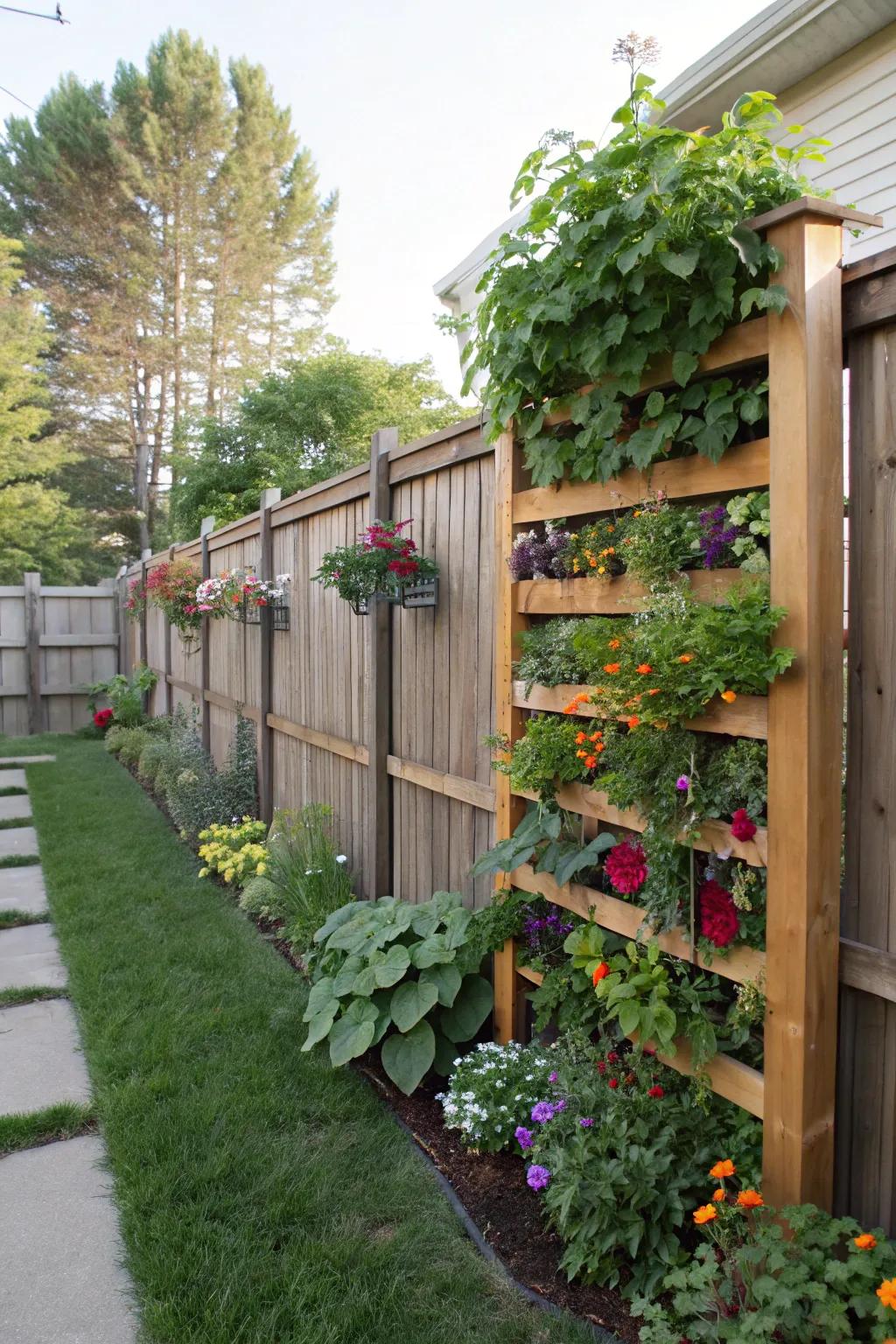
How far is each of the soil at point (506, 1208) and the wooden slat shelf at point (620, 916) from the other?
2.27ft

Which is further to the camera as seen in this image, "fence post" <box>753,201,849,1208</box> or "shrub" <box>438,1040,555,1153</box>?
"shrub" <box>438,1040,555,1153</box>

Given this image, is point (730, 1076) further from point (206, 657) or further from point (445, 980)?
point (206, 657)

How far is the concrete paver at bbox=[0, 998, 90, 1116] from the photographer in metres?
2.81

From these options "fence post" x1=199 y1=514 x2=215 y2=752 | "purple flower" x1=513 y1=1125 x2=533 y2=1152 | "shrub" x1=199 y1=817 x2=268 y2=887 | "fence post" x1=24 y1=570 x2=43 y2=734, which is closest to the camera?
"purple flower" x1=513 y1=1125 x2=533 y2=1152

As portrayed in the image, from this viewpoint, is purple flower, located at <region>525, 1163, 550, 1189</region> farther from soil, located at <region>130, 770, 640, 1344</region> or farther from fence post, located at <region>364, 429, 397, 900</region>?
fence post, located at <region>364, 429, 397, 900</region>

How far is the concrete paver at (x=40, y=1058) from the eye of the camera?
9.21ft

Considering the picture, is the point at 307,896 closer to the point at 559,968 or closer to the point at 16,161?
the point at 559,968

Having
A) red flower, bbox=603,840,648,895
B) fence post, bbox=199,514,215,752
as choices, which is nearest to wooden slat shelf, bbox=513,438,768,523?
red flower, bbox=603,840,648,895

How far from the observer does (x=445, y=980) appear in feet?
8.79

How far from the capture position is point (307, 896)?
3.93m

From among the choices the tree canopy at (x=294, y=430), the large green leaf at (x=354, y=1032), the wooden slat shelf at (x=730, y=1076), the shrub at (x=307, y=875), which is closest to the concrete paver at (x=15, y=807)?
the shrub at (x=307, y=875)

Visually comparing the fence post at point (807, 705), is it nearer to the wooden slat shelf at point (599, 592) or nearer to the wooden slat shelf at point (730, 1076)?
the wooden slat shelf at point (730, 1076)

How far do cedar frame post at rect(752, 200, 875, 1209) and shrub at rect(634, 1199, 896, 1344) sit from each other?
96 millimetres

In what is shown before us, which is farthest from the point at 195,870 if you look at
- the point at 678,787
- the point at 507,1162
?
the point at 678,787
